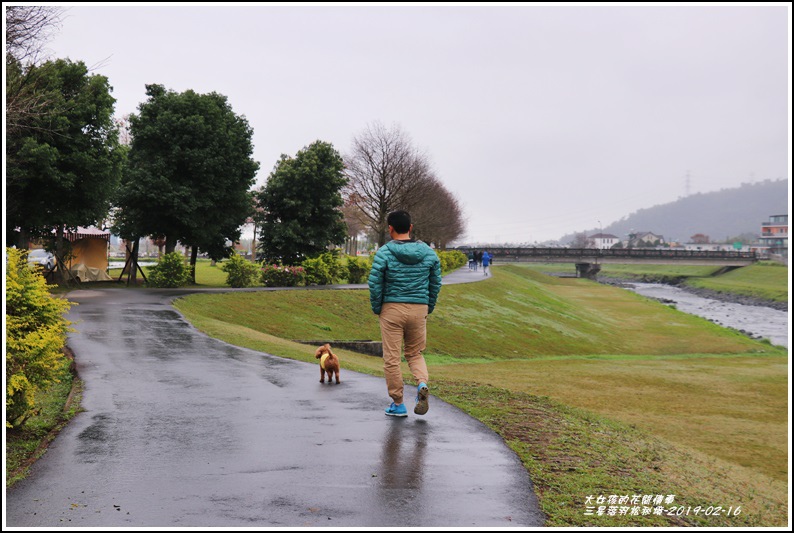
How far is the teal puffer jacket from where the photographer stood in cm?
745

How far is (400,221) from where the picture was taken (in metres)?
7.51

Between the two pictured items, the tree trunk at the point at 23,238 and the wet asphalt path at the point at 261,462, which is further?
the tree trunk at the point at 23,238

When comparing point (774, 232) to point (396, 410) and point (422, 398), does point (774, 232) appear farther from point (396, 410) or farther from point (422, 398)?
point (422, 398)

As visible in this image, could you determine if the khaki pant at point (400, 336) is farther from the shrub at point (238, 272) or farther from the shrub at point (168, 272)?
the shrub at point (238, 272)

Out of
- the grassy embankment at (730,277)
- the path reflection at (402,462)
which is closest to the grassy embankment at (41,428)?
the path reflection at (402,462)

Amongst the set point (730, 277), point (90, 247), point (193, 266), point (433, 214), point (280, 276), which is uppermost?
point (433, 214)

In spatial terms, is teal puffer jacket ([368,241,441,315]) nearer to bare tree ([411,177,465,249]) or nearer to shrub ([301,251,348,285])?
shrub ([301,251,348,285])

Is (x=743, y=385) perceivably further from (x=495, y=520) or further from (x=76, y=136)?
(x=76, y=136)

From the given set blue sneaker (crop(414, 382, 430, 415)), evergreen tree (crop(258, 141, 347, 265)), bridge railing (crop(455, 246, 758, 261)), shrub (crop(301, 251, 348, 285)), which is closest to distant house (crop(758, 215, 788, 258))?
bridge railing (crop(455, 246, 758, 261))

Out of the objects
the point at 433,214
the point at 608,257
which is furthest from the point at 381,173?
the point at 608,257

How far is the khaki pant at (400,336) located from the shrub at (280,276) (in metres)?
27.8

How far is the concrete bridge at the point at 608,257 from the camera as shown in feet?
310

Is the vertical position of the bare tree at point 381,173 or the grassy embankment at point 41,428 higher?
the bare tree at point 381,173

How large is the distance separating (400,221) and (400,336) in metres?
1.32
